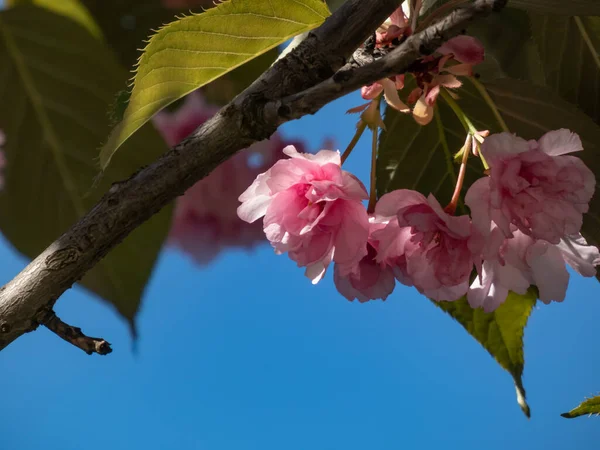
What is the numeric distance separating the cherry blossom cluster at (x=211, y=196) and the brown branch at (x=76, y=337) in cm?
23

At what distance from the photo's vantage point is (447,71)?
0.22m

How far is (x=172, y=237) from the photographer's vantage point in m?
0.47

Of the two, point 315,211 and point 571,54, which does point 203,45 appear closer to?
point 315,211

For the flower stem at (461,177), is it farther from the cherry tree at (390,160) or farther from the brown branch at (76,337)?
the brown branch at (76,337)

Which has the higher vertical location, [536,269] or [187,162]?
[187,162]

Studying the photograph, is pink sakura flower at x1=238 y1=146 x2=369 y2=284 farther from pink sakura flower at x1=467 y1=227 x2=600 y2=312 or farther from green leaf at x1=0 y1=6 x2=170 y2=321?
green leaf at x1=0 y1=6 x2=170 y2=321

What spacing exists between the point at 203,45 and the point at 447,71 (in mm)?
86

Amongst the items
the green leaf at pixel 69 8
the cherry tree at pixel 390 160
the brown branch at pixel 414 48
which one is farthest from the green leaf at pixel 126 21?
the brown branch at pixel 414 48

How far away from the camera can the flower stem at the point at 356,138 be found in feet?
0.71

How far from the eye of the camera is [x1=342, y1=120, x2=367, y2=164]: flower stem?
0.71 feet

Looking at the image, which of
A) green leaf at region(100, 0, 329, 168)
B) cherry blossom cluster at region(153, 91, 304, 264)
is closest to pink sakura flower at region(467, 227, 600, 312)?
green leaf at region(100, 0, 329, 168)

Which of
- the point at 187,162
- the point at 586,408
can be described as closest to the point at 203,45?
the point at 187,162

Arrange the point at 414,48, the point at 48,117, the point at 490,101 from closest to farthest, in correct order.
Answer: the point at 414,48, the point at 490,101, the point at 48,117

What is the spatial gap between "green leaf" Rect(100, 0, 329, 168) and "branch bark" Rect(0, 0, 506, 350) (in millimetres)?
18
